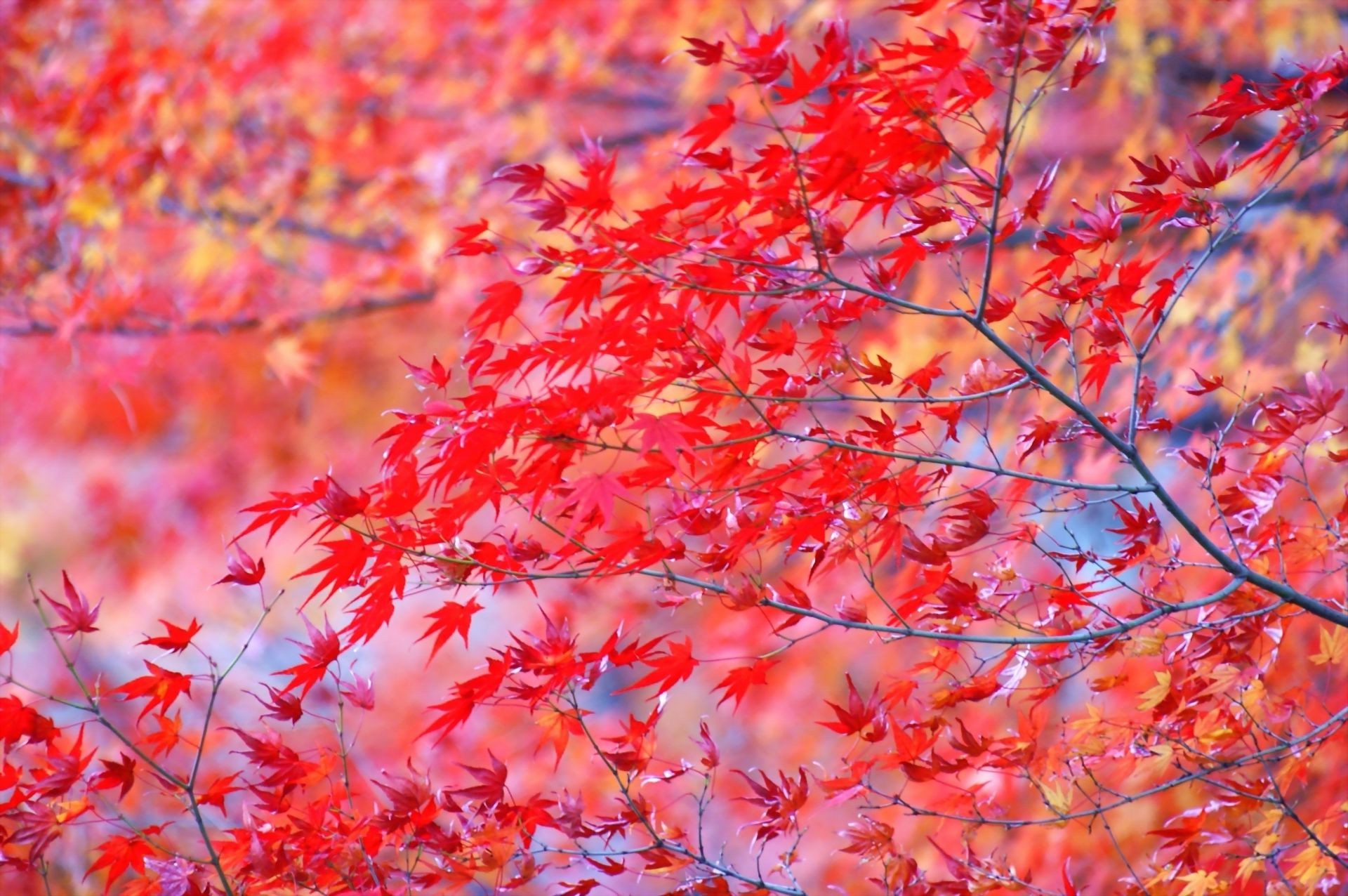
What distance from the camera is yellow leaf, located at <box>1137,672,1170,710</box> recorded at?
1912 millimetres

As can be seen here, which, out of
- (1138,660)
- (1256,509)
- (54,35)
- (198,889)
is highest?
(54,35)

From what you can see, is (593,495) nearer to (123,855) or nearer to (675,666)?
(675,666)

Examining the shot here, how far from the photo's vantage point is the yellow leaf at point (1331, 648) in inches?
78.5

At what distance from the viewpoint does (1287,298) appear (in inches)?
164

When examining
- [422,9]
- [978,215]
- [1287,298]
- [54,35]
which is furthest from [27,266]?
[1287,298]

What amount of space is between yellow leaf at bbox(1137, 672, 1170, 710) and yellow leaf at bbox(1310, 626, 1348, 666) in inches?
10.2

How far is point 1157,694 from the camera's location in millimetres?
1917

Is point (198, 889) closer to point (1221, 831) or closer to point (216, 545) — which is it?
point (1221, 831)

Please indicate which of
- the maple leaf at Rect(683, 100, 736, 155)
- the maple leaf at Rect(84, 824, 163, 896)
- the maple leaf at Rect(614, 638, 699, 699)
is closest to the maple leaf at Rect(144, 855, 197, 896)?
the maple leaf at Rect(84, 824, 163, 896)

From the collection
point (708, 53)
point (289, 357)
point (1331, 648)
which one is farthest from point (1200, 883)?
point (289, 357)

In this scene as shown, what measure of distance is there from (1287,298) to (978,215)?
305cm

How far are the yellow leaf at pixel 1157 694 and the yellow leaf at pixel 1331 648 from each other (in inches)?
10.2

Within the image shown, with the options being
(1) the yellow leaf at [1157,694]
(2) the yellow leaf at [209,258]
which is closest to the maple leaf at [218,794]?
(1) the yellow leaf at [1157,694]

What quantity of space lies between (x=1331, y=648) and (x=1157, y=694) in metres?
0.36
